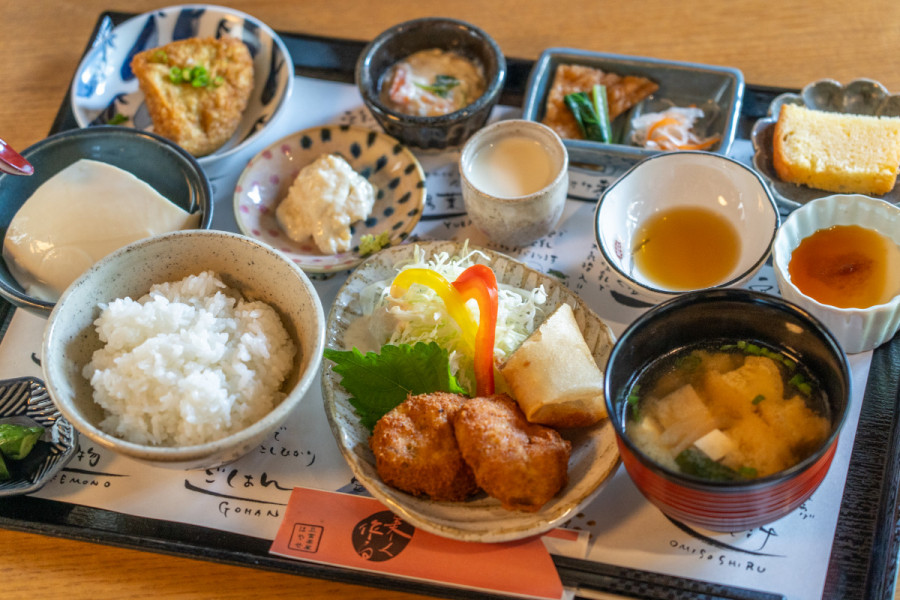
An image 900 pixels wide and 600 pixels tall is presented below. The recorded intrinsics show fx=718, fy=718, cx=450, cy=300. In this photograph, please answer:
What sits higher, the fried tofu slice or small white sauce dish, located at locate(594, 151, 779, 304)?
the fried tofu slice

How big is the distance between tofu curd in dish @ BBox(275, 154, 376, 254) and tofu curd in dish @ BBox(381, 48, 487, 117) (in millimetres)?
387

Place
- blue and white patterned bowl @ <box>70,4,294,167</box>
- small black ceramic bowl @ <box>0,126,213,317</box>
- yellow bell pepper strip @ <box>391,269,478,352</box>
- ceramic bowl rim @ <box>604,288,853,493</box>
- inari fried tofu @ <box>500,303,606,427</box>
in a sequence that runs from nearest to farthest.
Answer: ceramic bowl rim @ <box>604,288,853,493</box> < inari fried tofu @ <box>500,303,606,427</box> < yellow bell pepper strip @ <box>391,269,478,352</box> < small black ceramic bowl @ <box>0,126,213,317</box> < blue and white patterned bowl @ <box>70,4,294,167</box>

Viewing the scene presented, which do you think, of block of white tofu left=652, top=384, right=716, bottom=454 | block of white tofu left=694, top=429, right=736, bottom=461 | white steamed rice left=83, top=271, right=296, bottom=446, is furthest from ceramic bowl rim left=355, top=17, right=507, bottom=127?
block of white tofu left=694, top=429, right=736, bottom=461

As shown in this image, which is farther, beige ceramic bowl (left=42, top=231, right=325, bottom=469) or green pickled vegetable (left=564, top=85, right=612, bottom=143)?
green pickled vegetable (left=564, top=85, right=612, bottom=143)

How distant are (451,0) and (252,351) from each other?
6.94ft

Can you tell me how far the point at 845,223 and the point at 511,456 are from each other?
54.0 inches

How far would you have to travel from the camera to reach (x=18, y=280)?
7.90 feet

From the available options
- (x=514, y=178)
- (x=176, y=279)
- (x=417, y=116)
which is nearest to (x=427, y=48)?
(x=417, y=116)

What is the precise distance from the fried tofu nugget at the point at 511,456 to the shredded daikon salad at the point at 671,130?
4.32 ft

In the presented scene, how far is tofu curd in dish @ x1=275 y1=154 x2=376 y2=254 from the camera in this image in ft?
8.51

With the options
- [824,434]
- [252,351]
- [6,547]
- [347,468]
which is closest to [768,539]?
[824,434]

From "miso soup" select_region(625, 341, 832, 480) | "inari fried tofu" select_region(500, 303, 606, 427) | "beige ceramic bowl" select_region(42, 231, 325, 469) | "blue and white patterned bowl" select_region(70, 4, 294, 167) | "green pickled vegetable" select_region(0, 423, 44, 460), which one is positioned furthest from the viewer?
"blue and white patterned bowl" select_region(70, 4, 294, 167)

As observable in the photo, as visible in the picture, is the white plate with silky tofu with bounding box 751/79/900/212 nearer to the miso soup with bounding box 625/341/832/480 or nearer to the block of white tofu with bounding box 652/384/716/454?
the miso soup with bounding box 625/341/832/480

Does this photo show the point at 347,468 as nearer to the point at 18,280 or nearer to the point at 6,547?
the point at 6,547
